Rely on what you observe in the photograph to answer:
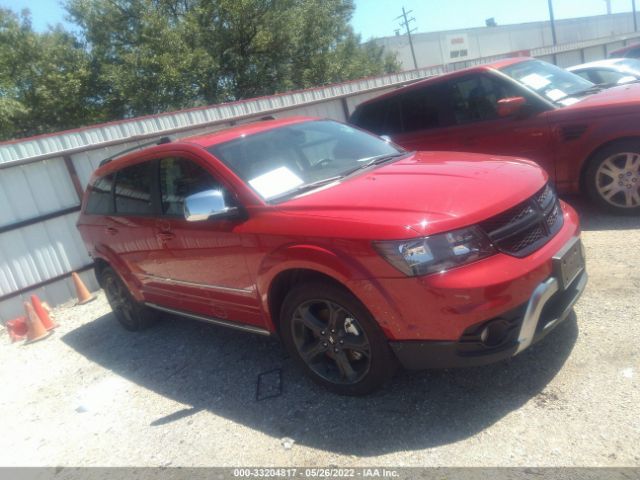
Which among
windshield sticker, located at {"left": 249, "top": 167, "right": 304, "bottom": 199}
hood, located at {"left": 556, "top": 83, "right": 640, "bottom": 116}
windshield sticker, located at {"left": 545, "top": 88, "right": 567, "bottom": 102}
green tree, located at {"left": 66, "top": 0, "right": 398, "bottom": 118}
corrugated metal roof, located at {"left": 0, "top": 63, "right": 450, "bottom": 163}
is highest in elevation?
green tree, located at {"left": 66, "top": 0, "right": 398, "bottom": 118}

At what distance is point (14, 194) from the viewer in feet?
22.5

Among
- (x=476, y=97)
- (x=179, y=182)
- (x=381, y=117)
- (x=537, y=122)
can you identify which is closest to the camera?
(x=179, y=182)

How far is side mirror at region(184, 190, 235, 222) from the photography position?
10.6 ft

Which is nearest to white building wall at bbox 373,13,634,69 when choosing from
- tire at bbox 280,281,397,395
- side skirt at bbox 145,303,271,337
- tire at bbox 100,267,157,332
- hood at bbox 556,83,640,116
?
hood at bbox 556,83,640,116

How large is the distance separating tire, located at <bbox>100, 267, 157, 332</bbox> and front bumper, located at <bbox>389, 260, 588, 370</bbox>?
10.8 ft

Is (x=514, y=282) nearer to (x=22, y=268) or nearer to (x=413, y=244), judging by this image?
(x=413, y=244)

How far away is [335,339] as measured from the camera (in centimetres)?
305

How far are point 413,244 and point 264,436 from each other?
1503 millimetres

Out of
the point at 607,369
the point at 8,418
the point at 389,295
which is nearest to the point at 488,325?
the point at 389,295

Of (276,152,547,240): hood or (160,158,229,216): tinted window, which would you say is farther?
(160,158,229,216): tinted window

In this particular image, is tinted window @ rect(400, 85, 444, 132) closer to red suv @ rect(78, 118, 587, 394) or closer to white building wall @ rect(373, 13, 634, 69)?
red suv @ rect(78, 118, 587, 394)

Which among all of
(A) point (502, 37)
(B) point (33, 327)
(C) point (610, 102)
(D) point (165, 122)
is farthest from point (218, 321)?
(A) point (502, 37)

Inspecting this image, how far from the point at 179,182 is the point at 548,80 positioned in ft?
14.4

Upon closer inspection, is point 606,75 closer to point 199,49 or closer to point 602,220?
point 602,220
